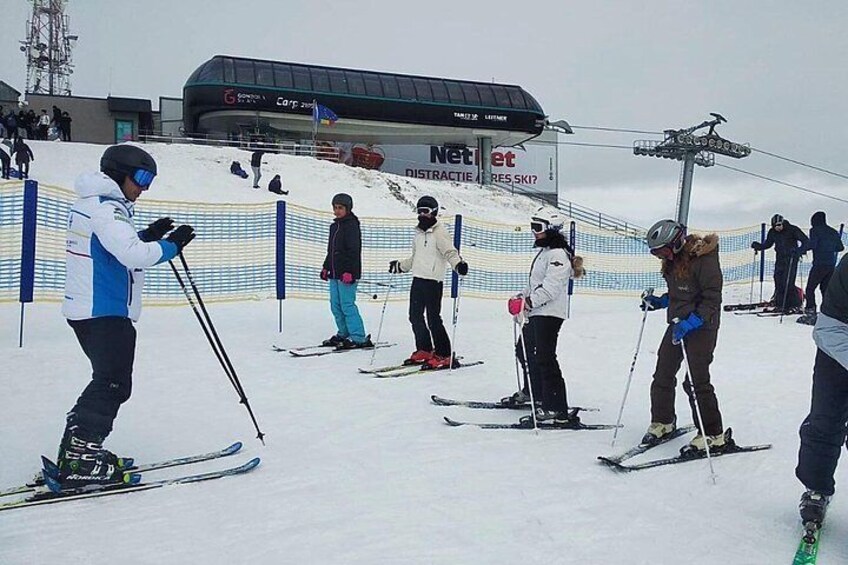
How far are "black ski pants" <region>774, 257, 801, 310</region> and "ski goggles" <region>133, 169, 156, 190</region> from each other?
11.8 meters

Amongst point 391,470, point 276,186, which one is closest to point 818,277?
point 391,470

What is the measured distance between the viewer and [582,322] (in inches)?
492

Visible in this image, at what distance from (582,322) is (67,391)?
8335 mm

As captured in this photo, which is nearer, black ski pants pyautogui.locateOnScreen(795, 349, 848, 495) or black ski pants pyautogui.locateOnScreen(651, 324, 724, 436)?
black ski pants pyautogui.locateOnScreen(795, 349, 848, 495)

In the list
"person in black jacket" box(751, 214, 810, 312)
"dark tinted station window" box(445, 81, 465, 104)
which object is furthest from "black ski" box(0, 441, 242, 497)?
"dark tinted station window" box(445, 81, 465, 104)

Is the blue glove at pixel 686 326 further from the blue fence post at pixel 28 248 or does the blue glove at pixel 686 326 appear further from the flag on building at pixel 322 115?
the flag on building at pixel 322 115

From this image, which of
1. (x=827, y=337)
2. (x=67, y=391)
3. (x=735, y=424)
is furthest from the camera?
(x=67, y=391)

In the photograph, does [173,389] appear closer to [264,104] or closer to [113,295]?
[113,295]

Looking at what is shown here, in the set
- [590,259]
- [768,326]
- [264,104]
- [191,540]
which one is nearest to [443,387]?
[191,540]

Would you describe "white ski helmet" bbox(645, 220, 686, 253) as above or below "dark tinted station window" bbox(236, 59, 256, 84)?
below

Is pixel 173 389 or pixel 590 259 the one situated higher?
pixel 590 259

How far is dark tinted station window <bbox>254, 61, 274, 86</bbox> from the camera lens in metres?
31.7

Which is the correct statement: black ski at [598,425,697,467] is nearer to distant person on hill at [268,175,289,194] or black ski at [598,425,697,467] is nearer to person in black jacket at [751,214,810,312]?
person in black jacket at [751,214,810,312]

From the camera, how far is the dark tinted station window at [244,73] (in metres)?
31.3
